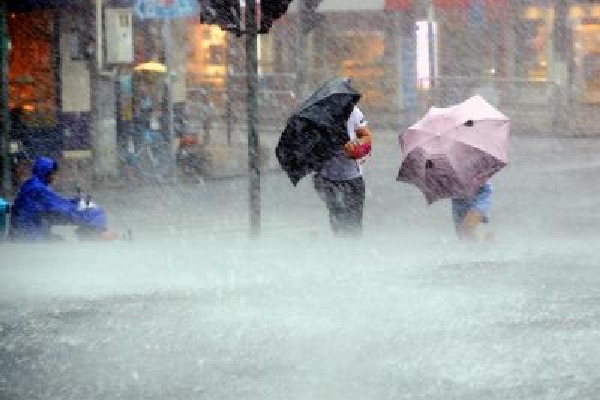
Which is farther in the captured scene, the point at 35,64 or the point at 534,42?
the point at 534,42

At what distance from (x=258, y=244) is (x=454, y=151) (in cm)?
228

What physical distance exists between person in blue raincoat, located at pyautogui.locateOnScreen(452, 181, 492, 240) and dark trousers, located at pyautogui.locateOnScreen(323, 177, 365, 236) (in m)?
1.06

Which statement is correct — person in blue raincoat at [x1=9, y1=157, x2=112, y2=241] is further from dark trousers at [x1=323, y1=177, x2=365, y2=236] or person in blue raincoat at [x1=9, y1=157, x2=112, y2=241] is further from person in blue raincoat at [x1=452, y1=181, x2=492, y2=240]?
person in blue raincoat at [x1=452, y1=181, x2=492, y2=240]

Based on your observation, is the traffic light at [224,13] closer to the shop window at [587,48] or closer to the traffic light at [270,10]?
the traffic light at [270,10]

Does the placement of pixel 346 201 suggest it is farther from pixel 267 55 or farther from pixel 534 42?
pixel 267 55

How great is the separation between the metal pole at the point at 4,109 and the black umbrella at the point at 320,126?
8.72 metres

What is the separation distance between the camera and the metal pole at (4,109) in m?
20.3

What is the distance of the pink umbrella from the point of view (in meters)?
12.5

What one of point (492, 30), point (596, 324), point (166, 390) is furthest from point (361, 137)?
point (492, 30)

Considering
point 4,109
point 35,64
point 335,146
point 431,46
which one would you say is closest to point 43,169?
point 335,146

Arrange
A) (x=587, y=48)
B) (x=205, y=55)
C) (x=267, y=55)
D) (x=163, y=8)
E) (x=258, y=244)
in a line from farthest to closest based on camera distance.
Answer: (x=205, y=55) → (x=267, y=55) → (x=587, y=48) → (x=163, y=8) → (x=258, y=244)

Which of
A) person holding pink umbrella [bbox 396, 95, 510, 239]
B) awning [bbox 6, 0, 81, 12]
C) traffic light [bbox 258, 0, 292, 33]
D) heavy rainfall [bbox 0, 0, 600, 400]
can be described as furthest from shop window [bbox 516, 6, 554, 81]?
person holding pink umbrella [bbox 396, 95, 510, 239]

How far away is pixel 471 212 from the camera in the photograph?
12.9 metres

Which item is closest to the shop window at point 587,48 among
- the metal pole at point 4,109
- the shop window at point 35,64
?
the shop window at point 35,64
